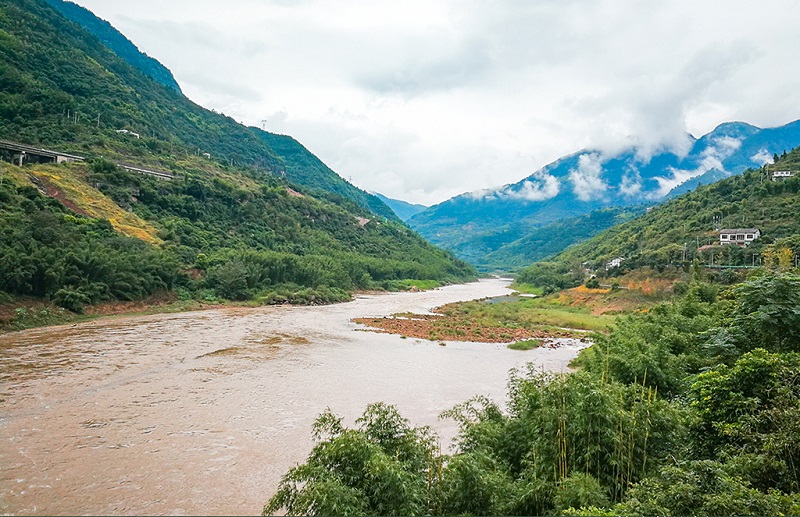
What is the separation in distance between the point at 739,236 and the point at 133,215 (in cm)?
8096

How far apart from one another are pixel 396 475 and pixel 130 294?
40.5 m

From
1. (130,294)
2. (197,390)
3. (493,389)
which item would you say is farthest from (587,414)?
(130,294)

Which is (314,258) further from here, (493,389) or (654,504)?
(654,504)

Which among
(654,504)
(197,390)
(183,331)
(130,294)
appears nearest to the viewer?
(654,504)

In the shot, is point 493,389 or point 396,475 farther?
point 493,389

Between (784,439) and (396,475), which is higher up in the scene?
(784,439)

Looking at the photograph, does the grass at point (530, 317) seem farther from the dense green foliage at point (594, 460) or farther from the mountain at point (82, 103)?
the mountain at point (82, 103)

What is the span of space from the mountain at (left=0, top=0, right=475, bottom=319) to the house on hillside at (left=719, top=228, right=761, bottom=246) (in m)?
53.6

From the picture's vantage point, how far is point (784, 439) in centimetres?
628

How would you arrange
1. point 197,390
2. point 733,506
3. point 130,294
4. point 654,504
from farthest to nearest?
point 130,294 < point 197,390 < point 654,504 < point 733,506

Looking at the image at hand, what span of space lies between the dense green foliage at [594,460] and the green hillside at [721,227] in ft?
144

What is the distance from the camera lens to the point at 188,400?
664 inches

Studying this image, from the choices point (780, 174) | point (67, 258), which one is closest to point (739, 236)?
point (780, 174)

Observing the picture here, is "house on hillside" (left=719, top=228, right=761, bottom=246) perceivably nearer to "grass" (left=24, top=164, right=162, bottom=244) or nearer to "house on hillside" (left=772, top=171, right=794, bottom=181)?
"house on hillside" (left=772, top=171, right=794, bottom=181)
